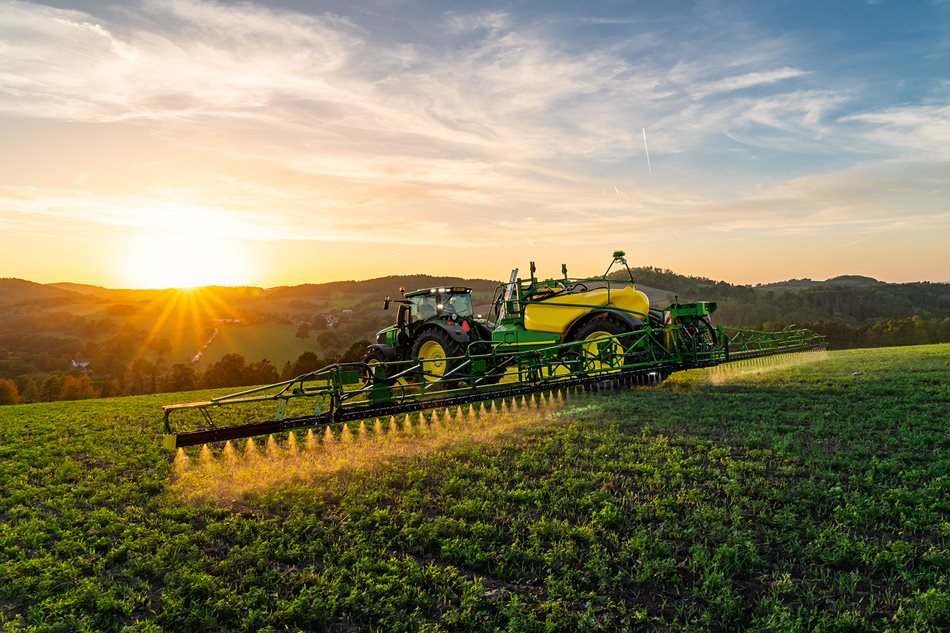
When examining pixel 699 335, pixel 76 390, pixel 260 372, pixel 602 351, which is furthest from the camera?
pixel 260 372

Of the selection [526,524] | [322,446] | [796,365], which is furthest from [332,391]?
[796,365]

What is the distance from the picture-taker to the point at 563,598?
4.46m

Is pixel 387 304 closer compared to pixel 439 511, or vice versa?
pixel 439 511

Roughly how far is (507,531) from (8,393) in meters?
38.2

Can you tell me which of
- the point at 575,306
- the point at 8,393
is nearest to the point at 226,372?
the point at 8,393

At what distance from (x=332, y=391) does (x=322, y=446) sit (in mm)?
2212

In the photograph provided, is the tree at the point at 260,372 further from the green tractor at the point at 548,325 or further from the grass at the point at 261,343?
the green tractor at the point at 548,325

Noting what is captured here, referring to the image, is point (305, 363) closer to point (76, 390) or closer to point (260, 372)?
point (260, 372)

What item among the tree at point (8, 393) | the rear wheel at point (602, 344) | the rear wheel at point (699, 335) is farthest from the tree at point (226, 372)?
the rear wheel at point (699, 335)

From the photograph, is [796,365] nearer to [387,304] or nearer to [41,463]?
[387,304]

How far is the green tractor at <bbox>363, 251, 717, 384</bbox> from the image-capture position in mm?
13523

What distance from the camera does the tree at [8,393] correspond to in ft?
107

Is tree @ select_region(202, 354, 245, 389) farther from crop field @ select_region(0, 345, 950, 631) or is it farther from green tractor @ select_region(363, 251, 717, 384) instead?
crop field @ select_region(0, 345, 950, 631)

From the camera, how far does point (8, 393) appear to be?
3316 cm
